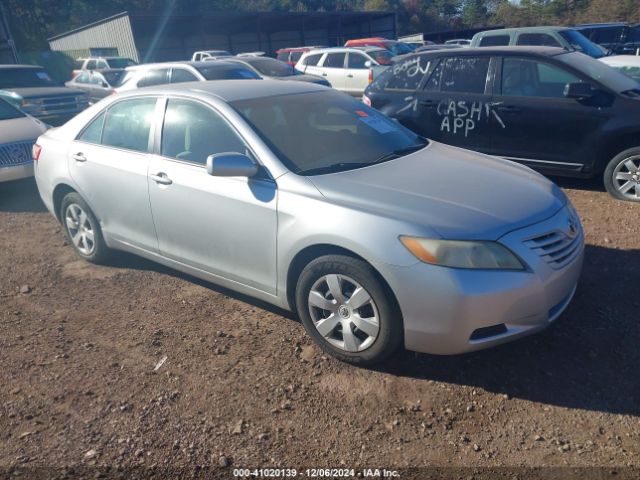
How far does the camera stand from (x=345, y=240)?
2971mm

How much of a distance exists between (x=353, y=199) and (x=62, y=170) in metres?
3.08

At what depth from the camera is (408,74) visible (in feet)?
24.0

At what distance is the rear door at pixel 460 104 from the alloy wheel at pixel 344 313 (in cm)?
421

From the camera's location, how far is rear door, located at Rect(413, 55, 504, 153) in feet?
21.5

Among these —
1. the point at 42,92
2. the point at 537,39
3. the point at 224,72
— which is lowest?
the point at 42,92

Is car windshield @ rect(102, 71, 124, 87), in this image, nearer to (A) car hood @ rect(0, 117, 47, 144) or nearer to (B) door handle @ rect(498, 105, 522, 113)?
(A) car hood @ rect(0, 117, 47, 144)

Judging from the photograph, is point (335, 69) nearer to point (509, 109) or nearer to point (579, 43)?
point (579, 43)

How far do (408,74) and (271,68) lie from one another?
24.3ft

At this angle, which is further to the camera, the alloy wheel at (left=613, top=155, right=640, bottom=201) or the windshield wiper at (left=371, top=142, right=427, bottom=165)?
the alloy wheel at (left=613, top=155, right=640, bottom=201)

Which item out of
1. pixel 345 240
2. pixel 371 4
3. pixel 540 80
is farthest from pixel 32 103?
pixel 371 4

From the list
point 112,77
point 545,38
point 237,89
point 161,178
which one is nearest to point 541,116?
point 237,89

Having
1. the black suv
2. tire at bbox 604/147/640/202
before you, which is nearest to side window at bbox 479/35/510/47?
the black suv

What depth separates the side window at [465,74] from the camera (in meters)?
6.61

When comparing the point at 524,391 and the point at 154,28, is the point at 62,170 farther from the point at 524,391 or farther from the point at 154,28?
the point at 154,28
